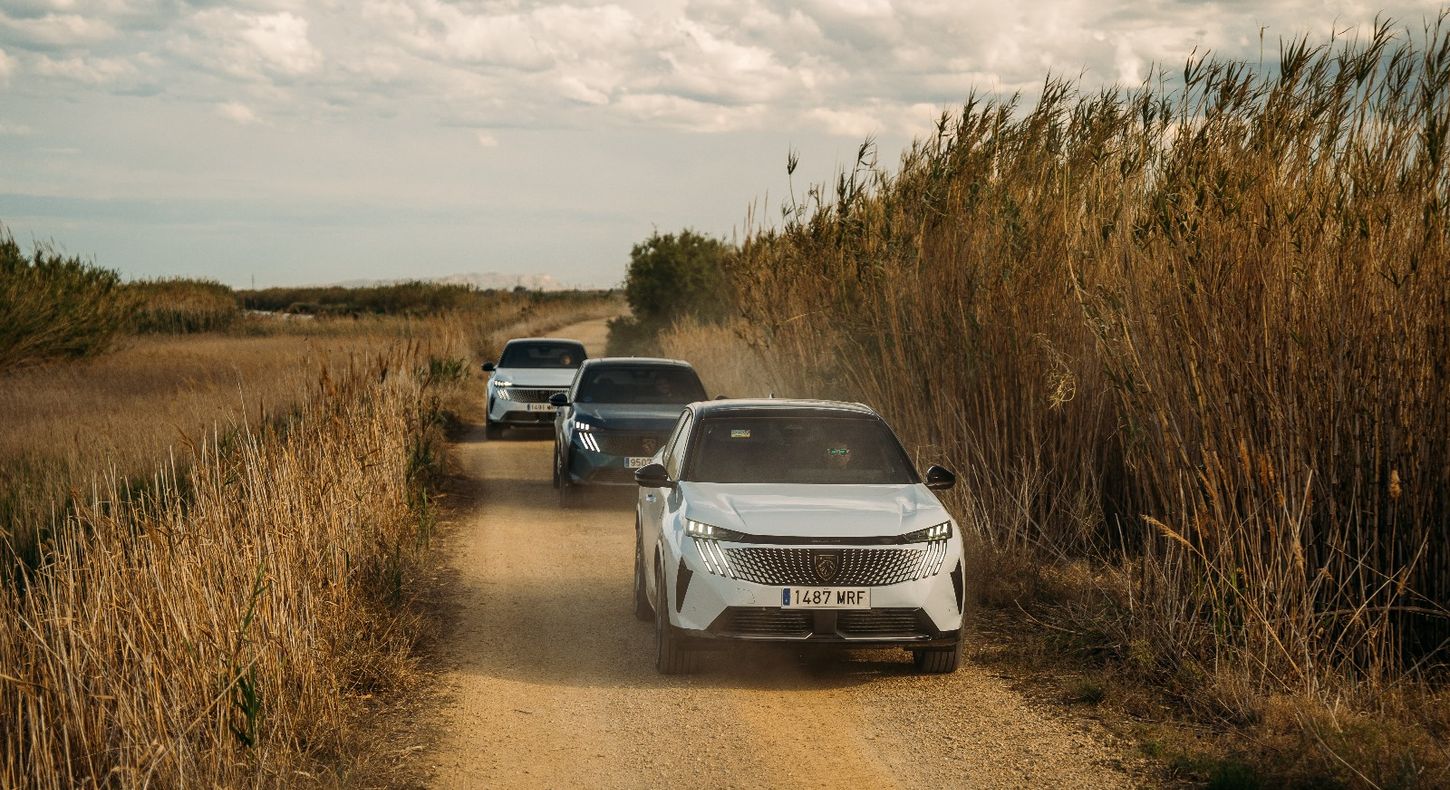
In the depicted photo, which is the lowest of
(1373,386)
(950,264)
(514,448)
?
(514,448)

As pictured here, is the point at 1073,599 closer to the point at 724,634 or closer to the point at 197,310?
the point at 724,634

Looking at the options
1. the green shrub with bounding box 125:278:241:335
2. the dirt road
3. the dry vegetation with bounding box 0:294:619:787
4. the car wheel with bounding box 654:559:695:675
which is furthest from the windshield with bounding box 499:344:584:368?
the green shrub with bounding box 125:278:241:335

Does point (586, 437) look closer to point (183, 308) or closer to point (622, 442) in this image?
point (622, 442)

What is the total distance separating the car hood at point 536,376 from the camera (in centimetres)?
2097

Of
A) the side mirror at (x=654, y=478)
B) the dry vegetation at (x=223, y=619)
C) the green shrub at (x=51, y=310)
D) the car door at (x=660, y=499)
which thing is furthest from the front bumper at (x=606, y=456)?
the green shrub at (x=51, y=310)

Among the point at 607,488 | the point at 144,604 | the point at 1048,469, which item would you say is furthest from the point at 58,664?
the point at 607,488

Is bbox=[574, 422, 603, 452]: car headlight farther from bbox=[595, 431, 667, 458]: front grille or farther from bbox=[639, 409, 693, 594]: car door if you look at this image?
bbox=[639, 409, 693, 594]: car door

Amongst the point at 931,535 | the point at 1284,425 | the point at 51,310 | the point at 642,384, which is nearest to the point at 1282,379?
the point at 1284,425

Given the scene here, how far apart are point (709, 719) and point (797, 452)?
2.25 metres

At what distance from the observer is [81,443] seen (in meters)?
16.2

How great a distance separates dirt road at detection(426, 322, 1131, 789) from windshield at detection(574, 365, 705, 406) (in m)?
6.02

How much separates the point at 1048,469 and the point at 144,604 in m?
6.52

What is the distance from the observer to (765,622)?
7.00m

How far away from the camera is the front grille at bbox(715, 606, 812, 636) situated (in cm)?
699
